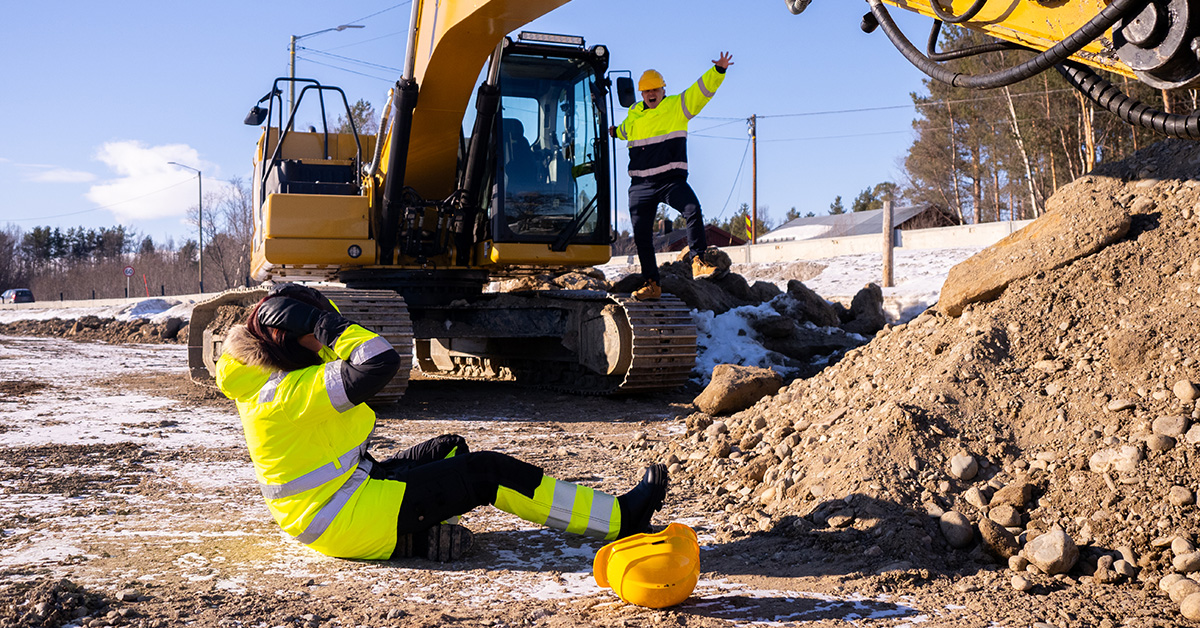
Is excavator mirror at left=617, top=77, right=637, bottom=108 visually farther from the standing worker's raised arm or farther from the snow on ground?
the snow on ground

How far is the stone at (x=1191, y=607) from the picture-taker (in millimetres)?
3035

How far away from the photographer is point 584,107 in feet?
27.9

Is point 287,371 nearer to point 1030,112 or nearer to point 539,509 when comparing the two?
point 539,509

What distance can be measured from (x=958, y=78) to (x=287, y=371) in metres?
3.07

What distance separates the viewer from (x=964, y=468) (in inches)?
165

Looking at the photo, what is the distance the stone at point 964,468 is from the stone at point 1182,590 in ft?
3.40

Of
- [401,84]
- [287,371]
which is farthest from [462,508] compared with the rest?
[401,84]

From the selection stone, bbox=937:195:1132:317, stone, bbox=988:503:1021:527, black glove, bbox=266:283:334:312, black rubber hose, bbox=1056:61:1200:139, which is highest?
black rubber hose, bbox=1056:61:1200:139

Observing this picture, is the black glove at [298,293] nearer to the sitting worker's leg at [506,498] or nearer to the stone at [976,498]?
the sitting worker's leg at [506,498]

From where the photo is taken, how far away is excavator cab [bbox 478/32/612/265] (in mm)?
8438

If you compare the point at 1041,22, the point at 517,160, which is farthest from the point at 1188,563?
the point at 517,160

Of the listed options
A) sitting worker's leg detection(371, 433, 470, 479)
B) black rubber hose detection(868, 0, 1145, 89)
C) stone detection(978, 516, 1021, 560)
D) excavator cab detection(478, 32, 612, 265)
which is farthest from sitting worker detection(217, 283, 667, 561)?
excavator cab detection(478, 32, 612, 265)

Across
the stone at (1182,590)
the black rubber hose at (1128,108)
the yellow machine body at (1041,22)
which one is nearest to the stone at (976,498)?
the stone at (1182,590)

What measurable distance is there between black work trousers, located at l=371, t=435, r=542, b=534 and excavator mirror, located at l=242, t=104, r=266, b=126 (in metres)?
6.32
